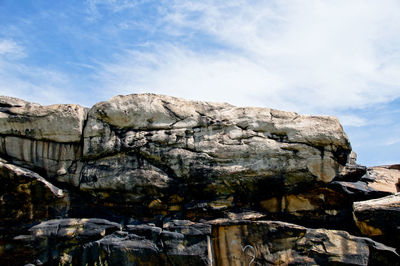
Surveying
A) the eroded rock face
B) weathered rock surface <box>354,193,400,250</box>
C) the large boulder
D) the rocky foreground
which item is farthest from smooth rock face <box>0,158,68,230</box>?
weathered rock surface <box>354,193,400,250</box>

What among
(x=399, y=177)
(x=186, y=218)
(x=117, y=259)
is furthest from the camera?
(x=399, y=177)

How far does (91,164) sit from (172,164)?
2070 millimetres

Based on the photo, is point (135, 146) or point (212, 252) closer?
point (212, 252)

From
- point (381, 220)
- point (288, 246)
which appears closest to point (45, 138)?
point (288, 246)

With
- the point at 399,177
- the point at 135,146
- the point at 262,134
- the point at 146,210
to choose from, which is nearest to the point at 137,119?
the point at 135,146

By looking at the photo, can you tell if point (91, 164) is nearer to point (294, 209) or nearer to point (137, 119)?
point (137, 119)

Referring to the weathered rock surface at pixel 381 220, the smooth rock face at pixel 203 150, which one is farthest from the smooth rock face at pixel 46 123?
the weathered rock surface at pixel 381 220

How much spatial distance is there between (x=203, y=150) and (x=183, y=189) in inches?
41.8

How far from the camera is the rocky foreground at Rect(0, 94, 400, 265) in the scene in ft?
33.5

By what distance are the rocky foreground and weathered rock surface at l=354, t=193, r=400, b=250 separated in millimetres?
23

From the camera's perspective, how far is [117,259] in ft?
33.1

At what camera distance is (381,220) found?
10383mm

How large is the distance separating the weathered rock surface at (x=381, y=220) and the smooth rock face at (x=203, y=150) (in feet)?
3.61

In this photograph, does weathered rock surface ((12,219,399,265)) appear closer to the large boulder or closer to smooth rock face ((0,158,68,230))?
smooth rock face ((0,158,68,230))
